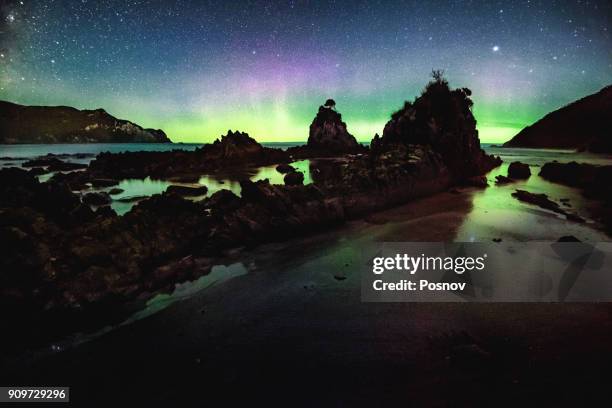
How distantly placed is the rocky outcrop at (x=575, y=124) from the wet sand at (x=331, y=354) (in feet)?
363

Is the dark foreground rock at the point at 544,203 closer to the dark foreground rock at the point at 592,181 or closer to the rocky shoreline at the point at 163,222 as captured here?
the dark foreground rock at the point at 592,181

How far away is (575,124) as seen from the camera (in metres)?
109

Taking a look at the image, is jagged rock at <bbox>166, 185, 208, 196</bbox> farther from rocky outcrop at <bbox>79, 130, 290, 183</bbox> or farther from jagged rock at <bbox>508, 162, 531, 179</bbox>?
jagged rock at <bbox>508, 162, 531, 179</bbox>

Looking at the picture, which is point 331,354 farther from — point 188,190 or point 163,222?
point 188,190

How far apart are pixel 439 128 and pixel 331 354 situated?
2290 centimetres

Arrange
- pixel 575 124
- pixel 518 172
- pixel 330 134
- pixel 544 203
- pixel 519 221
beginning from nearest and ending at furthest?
pixel 519 221, pixel 544 203, pixel 518 172, pixel 330 134, pixel 575 124

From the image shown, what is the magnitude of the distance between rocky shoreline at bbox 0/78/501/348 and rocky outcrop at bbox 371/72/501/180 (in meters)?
0.10

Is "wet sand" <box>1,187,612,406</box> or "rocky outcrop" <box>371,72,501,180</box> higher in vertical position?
"rocky outcrop" <box>371,72,501,180</box>

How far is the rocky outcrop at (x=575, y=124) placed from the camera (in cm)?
9575

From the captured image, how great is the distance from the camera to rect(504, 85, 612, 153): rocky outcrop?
95.8 meters

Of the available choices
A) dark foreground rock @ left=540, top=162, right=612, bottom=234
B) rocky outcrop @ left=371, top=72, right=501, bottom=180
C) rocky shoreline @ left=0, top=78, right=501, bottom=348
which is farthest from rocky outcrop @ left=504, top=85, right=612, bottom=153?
rocky shoreline @ left=0, top=78, right=501, bottom=348

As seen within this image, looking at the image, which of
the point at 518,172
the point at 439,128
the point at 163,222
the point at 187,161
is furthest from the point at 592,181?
the point at 187,161

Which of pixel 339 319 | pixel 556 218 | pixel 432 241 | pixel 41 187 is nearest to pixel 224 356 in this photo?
pixel 339 319

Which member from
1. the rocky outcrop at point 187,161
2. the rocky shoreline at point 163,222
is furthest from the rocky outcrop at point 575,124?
the rocky outcrop at point 187,161
